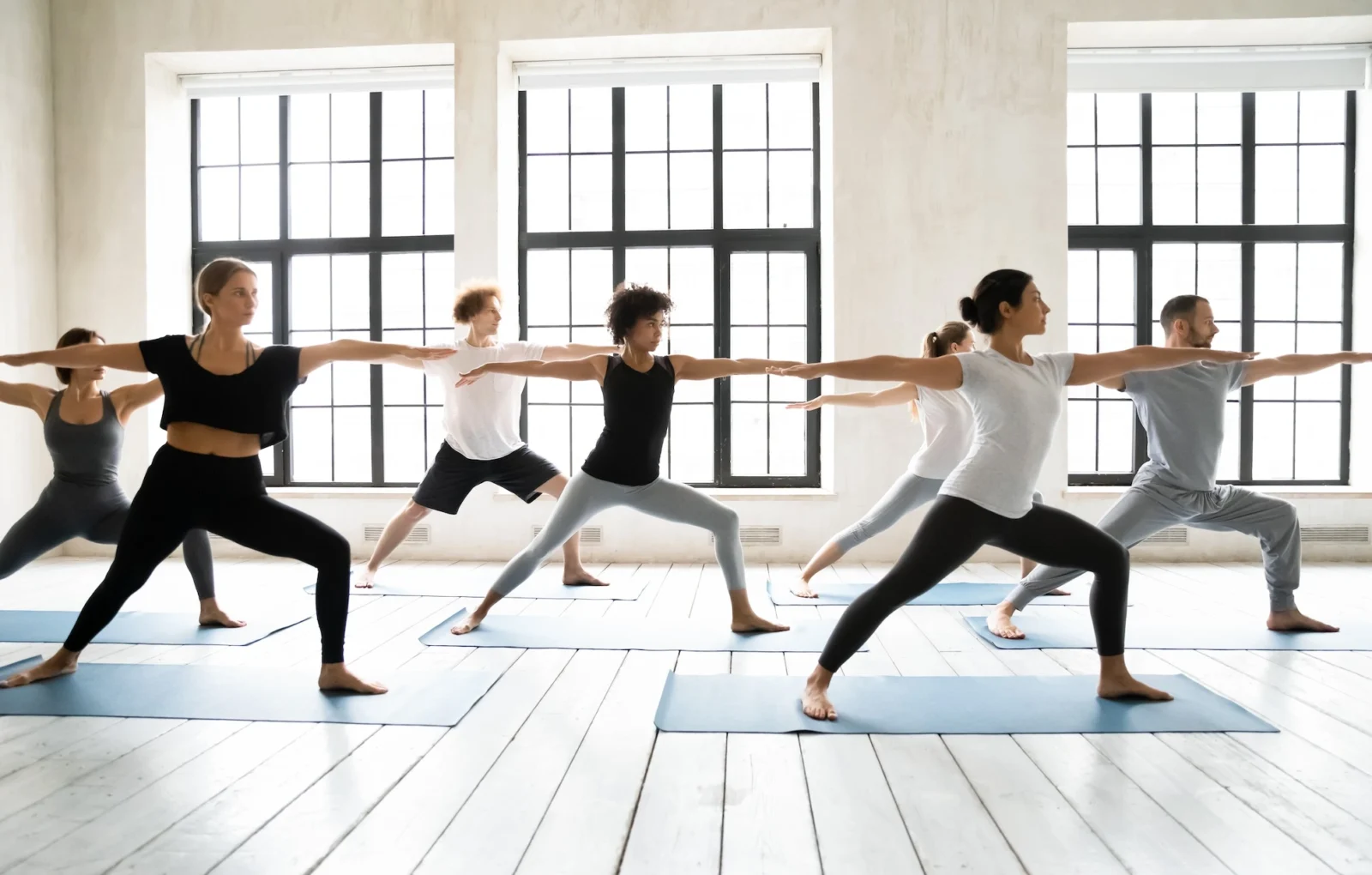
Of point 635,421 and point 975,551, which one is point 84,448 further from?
point 975,551

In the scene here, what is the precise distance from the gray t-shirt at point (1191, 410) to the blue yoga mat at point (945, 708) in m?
0.81

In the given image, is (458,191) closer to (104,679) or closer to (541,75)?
(541,75)

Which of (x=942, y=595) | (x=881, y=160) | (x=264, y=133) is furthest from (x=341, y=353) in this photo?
(x=264, y=133)

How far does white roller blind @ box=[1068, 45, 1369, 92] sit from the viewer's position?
5.00 meters

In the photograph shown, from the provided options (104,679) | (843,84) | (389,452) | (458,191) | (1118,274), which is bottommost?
(104,679)

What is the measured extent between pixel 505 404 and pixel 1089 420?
3.53 m

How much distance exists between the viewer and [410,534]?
5.04 metres

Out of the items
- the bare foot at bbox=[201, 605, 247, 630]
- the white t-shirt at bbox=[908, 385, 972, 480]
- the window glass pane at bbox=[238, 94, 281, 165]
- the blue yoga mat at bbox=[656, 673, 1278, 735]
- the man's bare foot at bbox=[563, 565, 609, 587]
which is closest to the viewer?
the blue yoga mat at bbox=[656, 673, 1278, 735]

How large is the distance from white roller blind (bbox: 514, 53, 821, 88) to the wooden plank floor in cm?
384

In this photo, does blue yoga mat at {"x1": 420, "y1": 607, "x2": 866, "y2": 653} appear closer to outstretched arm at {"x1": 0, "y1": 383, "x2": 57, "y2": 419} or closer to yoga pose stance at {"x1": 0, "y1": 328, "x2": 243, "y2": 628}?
yoga pose stance at {"x1": 0, "y1": 328, "x2": 243, "y2": 628}

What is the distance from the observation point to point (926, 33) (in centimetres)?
482

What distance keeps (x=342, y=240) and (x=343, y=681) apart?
3.86 metres

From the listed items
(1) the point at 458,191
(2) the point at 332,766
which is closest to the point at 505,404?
(1) the point at 458,191

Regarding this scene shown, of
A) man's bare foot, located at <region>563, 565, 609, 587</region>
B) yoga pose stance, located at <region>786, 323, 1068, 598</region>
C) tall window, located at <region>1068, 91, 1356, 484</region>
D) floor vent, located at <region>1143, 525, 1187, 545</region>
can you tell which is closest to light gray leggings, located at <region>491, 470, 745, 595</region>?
yoga pose stance, located at <region>786, 323, 1068, 598</region>
